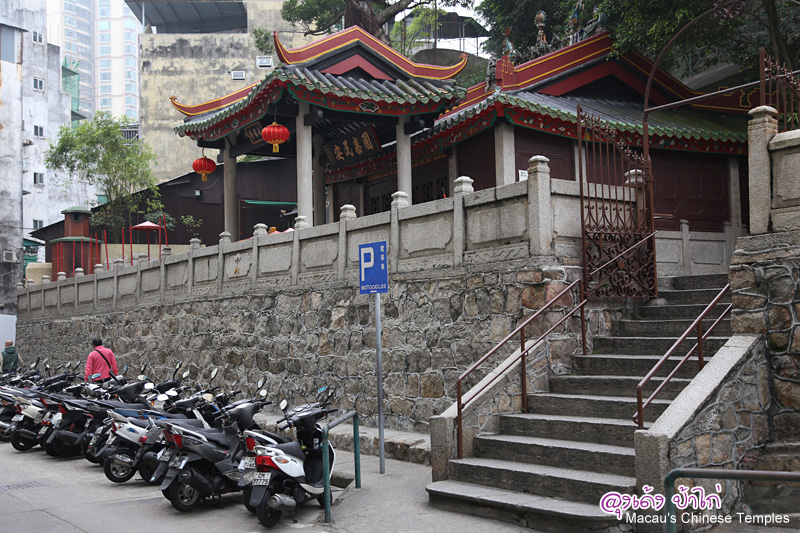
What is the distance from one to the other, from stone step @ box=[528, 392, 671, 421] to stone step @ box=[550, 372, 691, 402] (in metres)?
0.11

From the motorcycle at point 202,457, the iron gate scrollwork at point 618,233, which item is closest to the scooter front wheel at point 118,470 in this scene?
the motorcycle at point 202,457

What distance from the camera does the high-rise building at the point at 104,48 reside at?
92.9m

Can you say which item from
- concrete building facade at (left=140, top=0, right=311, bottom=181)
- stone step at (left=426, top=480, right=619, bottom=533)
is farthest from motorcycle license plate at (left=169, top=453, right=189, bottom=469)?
concrete building facade at (left=140, top=0, right=311, bottom=181)

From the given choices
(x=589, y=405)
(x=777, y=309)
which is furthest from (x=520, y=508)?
(x=777, y=309)

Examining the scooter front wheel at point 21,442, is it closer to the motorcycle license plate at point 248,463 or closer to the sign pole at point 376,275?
the motorcycle license plate at point 248,463

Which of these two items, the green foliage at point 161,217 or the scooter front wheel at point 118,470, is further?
the green foliage at point 161,217

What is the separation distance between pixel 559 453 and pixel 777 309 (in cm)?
268

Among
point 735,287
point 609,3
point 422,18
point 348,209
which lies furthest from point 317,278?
point 422,18

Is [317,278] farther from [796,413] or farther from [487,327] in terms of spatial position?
[796,413]

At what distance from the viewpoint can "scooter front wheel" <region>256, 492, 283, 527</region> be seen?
7.74 m

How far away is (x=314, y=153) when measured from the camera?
67.5ft

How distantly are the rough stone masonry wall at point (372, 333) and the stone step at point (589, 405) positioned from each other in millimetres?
647

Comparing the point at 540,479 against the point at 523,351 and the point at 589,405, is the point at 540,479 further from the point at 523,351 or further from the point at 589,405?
the point at 523,351

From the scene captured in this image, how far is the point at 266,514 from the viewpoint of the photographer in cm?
777
